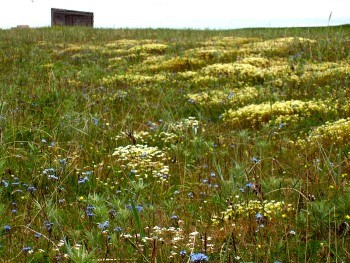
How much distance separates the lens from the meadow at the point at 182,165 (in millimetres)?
3488

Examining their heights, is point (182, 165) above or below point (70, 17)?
below

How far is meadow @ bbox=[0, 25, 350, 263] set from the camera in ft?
11.4

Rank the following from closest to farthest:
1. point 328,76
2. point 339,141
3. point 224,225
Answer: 1. point 224,225
2. point 339,141
3. point 328,76

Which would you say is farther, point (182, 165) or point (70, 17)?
point (70, 17)

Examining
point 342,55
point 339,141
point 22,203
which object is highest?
point 342,55

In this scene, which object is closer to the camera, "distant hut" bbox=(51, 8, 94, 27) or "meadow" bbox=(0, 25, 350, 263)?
"meadow" bbox=(0, 25, 350, 263)

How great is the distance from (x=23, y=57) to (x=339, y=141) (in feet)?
44.2

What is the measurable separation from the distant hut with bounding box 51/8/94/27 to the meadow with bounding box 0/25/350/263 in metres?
32.8

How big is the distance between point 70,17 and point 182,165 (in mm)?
45183

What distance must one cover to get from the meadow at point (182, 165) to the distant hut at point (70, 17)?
108 feet

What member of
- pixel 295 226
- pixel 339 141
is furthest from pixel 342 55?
pixel 295 226

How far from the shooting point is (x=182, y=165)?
5836 millimetres

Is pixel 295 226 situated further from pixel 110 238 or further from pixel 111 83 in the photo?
pixel 111 83

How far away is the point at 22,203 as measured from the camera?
15.4 feet
